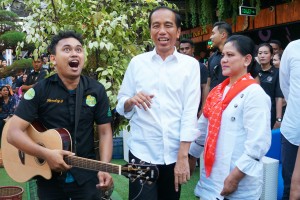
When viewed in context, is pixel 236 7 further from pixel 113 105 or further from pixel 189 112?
pixel 189 112

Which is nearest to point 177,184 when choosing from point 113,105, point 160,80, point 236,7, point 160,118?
point 160,118

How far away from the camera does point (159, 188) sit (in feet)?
8.86

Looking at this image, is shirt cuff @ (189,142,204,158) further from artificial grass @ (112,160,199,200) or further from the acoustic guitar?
artificial grass @ (112,160,199,200)

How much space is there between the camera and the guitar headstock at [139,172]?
7.29 feet

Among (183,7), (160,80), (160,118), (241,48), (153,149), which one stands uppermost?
(183,7)

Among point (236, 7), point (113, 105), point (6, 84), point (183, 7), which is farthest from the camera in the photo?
point (183, 7)

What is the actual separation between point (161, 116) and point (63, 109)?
0.67m

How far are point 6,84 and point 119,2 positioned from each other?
3.85 metres

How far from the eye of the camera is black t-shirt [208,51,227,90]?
4.60m

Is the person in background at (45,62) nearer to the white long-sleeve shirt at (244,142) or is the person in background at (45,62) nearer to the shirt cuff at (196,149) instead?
the shirt cuff at (196,149)

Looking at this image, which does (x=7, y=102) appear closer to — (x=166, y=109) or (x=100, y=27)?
(x=100, y=27)

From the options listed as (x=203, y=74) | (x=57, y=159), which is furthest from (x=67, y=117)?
(x=203, y=74)

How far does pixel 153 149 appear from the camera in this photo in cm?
259

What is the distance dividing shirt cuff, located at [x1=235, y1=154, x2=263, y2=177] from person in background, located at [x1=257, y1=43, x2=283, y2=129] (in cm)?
313
